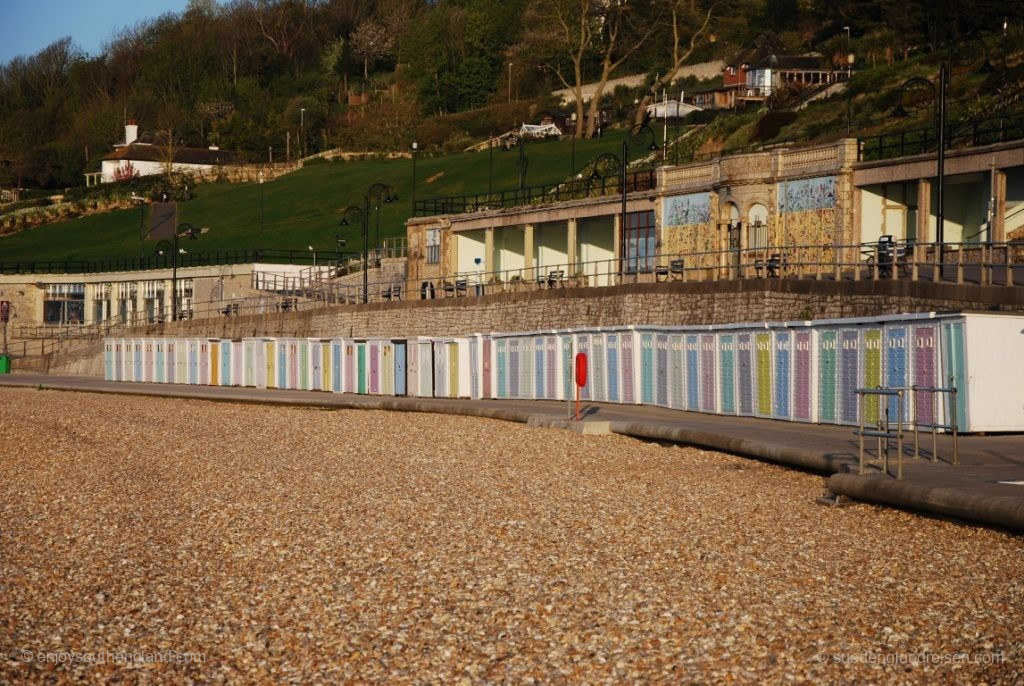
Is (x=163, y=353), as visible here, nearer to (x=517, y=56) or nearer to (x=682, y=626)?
(x=682, y=626)

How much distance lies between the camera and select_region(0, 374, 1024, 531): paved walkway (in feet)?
42.9

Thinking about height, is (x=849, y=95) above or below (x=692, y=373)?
above

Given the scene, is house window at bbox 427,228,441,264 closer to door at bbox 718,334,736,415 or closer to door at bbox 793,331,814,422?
door at bbox 718,334,736,415

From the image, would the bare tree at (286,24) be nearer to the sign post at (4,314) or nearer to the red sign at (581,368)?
the sign post at (4,314)

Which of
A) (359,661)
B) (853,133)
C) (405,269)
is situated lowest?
(359,661)

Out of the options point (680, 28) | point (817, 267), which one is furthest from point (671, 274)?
point (680, 28)

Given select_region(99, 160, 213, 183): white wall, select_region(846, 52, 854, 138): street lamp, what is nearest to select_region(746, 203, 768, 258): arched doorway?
select_region(846, 52, 854, 138): street lamp

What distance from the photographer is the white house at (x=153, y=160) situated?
436ft

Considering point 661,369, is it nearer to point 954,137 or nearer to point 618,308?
point 618,308

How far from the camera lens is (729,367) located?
2538 cm

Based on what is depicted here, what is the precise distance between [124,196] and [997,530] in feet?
393

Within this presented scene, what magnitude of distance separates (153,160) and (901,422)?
12960 cm

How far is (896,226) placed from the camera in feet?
132

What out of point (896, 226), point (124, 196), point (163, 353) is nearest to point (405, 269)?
point (163, 353)
